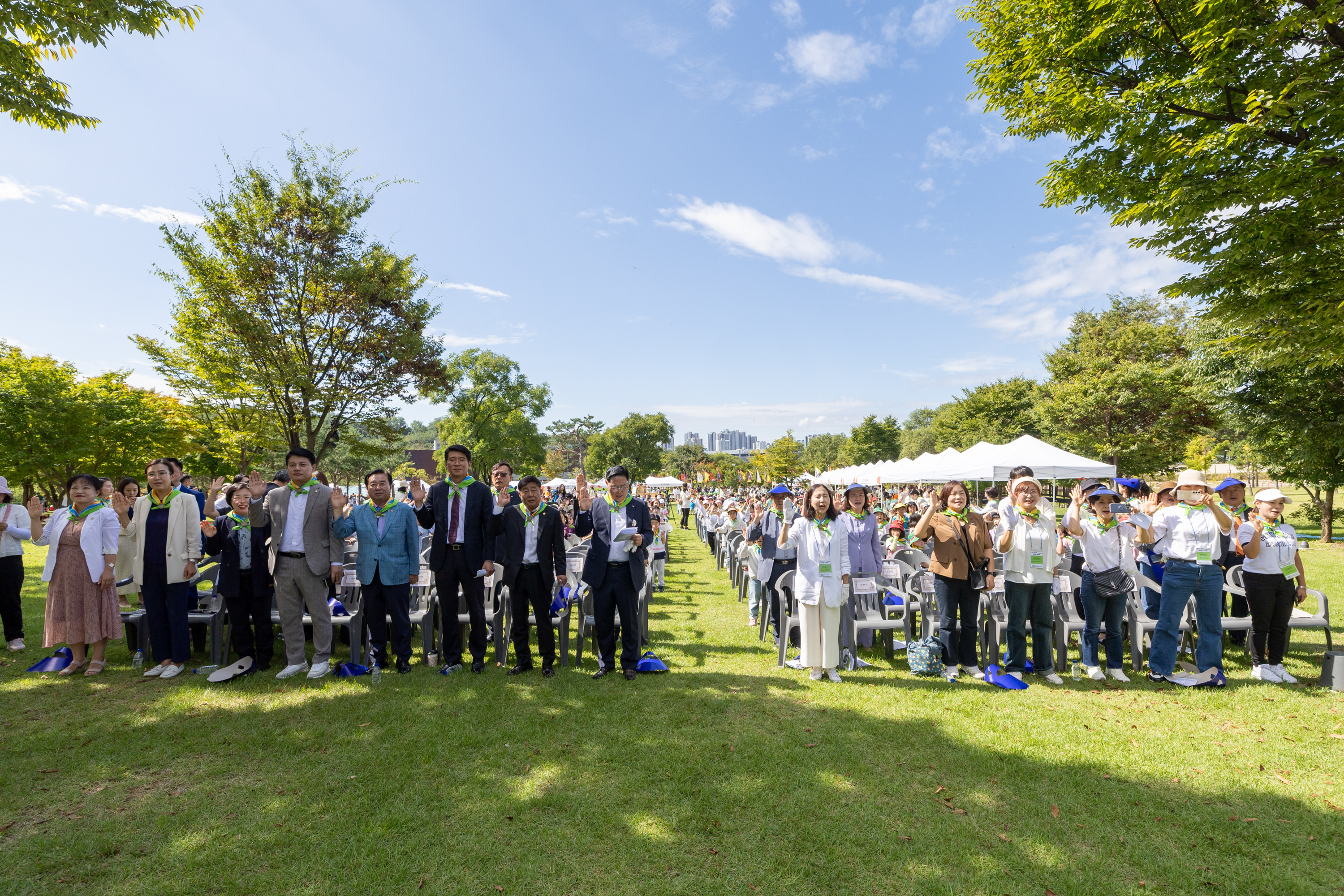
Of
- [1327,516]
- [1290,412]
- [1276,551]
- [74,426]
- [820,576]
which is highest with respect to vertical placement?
[74,426]

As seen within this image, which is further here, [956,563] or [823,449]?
[823,449]

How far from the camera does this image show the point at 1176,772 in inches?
147

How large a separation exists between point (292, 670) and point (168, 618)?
142 cm

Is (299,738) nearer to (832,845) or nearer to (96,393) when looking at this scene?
(832,845)

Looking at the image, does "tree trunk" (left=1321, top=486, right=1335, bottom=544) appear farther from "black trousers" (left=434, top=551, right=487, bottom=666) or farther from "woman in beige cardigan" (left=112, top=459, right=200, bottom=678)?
"woman in beige cardigan" (left=112, top=459, right=200, bottom=678)

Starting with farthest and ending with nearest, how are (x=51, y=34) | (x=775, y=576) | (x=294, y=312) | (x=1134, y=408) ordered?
(x=1134, y=408) < (x=294, y=312) < (x=775, y=576) < (x=51, y=34)

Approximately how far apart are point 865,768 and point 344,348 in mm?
12972

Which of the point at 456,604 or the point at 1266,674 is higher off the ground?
the point at 456,604

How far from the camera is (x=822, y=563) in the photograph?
5.42 m

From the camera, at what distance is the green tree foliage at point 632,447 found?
65019 mm

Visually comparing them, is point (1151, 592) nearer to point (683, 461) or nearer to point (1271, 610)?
point (1271, 610)

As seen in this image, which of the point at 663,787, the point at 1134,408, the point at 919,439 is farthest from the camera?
the point at 919,439

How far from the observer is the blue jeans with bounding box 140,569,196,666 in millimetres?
5492

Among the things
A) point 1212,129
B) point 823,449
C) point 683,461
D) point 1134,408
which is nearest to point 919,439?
point 823,449
